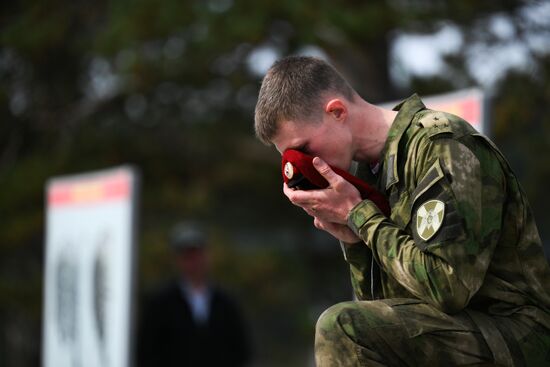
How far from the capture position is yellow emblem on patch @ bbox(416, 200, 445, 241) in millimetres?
2119

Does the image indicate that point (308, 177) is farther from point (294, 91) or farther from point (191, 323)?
point (191, 323)

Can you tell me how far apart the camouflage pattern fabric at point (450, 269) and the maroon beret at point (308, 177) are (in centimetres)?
6

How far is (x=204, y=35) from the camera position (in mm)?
7688

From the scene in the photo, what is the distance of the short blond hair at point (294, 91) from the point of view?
234 cm

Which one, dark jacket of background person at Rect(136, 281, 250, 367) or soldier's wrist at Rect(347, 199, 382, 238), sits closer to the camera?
soldier's wrist at Rect(347, 199, 382, 238)

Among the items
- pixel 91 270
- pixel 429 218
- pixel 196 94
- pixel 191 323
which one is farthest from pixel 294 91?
pixel 196 94


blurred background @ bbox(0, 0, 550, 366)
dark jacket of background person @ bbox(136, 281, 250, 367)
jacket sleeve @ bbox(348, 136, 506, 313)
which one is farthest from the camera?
blurred background @ bbox(0, 0, 550, 366)

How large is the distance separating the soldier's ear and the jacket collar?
138 millimetres

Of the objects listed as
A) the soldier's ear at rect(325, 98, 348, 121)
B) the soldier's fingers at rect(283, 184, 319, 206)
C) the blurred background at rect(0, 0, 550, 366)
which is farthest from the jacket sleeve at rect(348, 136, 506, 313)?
the blurred background at rect(0, 0, 550, 366)

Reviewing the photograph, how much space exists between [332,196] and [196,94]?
287 inches

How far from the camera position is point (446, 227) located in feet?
6.90

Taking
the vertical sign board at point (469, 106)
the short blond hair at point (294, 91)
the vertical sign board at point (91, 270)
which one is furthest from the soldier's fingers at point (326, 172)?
the vertical sign board at point (91, 270)

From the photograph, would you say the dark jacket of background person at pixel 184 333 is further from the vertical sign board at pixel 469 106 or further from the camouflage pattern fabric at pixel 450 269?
the camouflage pattern fabric at pixel 450 269

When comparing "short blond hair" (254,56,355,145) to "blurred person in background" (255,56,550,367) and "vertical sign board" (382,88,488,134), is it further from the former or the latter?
"vertical sign board" (382,88,488,134)
